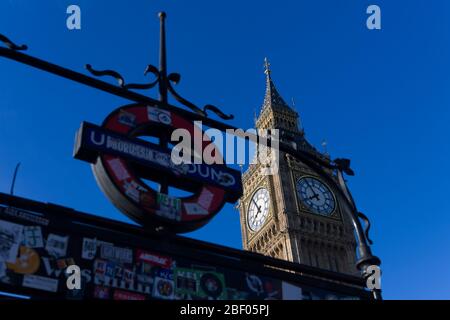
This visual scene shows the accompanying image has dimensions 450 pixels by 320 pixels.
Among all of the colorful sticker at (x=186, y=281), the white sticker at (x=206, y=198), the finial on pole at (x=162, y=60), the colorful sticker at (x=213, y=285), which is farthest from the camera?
the finial on pole at (x=162, y=60)

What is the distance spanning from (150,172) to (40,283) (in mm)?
2086

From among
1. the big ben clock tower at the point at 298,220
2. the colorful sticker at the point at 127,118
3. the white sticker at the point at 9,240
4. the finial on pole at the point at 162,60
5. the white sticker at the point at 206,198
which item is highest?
the big ben clock tower at the point at 298,220

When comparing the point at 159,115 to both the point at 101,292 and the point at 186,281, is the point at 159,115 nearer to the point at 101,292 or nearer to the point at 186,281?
Answer: the point at 186,281

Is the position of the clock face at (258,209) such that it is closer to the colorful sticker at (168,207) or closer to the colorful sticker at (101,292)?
the colorful sticker at (168,207)

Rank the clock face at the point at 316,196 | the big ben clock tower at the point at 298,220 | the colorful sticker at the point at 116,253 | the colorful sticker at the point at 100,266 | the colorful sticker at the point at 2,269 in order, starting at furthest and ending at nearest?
the clock face at the point at 316,196 → the big ben clock tower at the point at 298,220 → the colorful sticker at the point at 116,253 → the colorful sticker at the point at 100,266 → the colorful sticker at the point at 2,269

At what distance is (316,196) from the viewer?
6744 centimetres

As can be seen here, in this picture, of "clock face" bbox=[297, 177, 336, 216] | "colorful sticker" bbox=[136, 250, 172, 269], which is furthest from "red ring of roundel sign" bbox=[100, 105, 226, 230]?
"clock face" bbox=[297, 177, 336, 216]

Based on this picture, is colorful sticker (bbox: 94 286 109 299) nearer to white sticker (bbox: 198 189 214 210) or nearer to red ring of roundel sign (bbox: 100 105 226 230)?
red ring of roundel sign (bbox: 100 105 226 230)

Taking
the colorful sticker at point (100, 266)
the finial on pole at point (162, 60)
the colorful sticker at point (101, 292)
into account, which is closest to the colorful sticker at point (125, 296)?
the colorful sticker at point (101, 292)

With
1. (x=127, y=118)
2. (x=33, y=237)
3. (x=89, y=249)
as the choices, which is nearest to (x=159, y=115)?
(x=127, y=118)

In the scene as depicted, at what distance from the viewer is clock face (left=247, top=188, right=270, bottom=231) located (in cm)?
6869

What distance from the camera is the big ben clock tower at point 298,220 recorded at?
63875 millimetres

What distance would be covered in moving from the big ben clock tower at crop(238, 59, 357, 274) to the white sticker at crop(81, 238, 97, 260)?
56.3 meters
